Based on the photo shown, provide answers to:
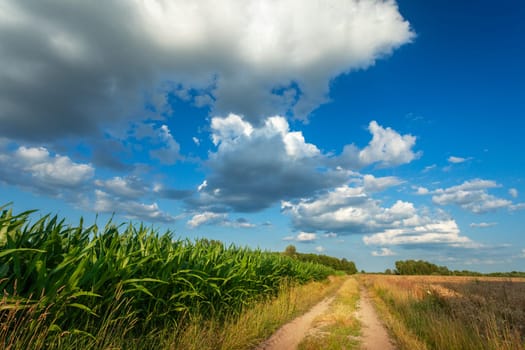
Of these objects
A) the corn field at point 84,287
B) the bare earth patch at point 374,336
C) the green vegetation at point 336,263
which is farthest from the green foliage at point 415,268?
the corn field at point 84,287

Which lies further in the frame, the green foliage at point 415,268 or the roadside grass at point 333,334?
the green foliage at point 415,268

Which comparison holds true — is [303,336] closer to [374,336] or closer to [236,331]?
[374,336]

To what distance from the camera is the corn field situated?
3453 mm

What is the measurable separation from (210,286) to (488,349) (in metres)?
5.88

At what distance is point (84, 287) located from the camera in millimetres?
4293

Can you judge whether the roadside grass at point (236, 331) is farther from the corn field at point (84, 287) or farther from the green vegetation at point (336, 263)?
the green vegetation at point (336, 263)

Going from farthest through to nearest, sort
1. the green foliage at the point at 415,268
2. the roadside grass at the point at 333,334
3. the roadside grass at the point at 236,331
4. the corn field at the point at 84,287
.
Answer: the green foliage at the point at 415,268
the roadside grass at the point at 333,334
the roadside grass at the point at 236,331
the corn field at the point at 84,287

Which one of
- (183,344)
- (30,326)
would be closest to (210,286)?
(183,344)

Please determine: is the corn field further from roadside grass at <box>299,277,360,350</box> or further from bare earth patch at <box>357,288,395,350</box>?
bare earth patch at <box>357,288,395,350</box>

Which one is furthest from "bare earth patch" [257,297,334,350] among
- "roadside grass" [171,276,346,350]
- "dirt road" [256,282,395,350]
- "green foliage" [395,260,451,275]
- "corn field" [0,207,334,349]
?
"green foliage" [395,260,451,275]

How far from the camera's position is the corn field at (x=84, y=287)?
3.45 meters

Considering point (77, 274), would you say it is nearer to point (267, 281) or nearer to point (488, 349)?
point (488, 349)

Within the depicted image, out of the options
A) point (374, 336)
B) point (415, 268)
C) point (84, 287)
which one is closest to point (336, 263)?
point (415, 268)

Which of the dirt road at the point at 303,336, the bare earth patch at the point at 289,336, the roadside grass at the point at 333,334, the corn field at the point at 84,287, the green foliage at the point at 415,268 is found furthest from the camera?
A: the green foliage at the point at 415,268
